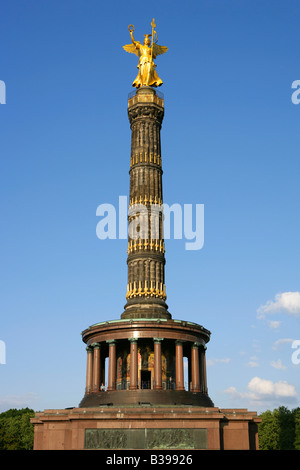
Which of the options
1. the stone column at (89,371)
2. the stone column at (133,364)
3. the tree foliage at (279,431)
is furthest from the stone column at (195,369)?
the tree foliage at (279,431)

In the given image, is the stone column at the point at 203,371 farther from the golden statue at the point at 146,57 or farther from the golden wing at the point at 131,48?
the golden wing at the point at 131,48

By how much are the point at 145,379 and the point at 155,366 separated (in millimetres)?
2411

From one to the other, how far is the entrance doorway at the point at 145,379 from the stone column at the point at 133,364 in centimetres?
187

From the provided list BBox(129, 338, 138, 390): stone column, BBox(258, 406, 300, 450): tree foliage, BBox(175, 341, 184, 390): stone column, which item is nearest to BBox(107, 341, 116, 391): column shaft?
BBox(129, 338, 138, 390): stone column

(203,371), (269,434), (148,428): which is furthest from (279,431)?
(148,428)

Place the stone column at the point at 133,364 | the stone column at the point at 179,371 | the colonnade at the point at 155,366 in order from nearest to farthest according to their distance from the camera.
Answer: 1. the stone column at the point at 133,364
2. the colonnade at the point at 155,366
3. the stone column at the point at 179,371

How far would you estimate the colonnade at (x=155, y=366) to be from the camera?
34.7 meters

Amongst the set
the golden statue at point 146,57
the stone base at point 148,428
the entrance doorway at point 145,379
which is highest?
the golden statue at point 146,57

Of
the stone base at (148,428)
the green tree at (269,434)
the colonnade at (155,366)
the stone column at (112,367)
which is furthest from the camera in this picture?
the green tree at (269,434)

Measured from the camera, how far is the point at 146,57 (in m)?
46.4

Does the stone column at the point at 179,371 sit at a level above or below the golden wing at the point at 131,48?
below

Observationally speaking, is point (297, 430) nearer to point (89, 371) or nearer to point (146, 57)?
point (89, 371)
